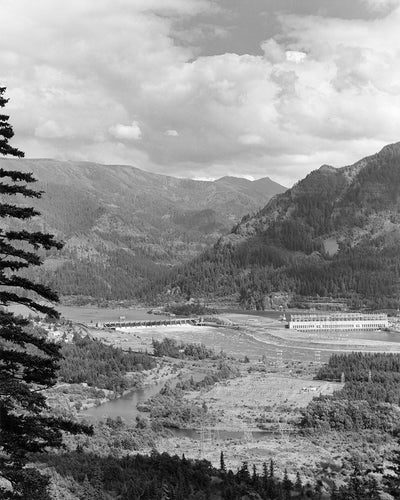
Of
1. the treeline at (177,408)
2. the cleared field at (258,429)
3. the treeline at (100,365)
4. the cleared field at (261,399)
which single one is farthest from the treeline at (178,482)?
the treeline at (100,365)

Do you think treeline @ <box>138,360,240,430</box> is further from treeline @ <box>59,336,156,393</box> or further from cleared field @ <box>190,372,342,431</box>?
treeline @ <box>59,336,156,393</box>

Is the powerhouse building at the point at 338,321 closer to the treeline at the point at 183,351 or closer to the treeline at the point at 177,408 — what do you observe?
the treeline at the point at 183,351

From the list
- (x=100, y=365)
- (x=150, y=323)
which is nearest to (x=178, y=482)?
(x=100, y=365)

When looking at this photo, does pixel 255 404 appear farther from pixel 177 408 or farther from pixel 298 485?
pixel 298 485

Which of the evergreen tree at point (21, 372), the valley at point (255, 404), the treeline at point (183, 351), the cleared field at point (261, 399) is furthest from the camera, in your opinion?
the treeline at point (183, 351)

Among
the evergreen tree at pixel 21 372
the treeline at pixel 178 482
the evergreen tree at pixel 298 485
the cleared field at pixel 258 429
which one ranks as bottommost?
the cleared field at pixel 258 429

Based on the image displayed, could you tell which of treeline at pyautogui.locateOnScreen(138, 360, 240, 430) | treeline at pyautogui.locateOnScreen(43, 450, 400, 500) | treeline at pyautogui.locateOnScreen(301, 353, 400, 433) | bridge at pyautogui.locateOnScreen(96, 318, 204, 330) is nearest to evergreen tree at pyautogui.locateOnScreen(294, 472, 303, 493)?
treeline at pyautogui.locateOnScreen(43, 450, 400, 500)
